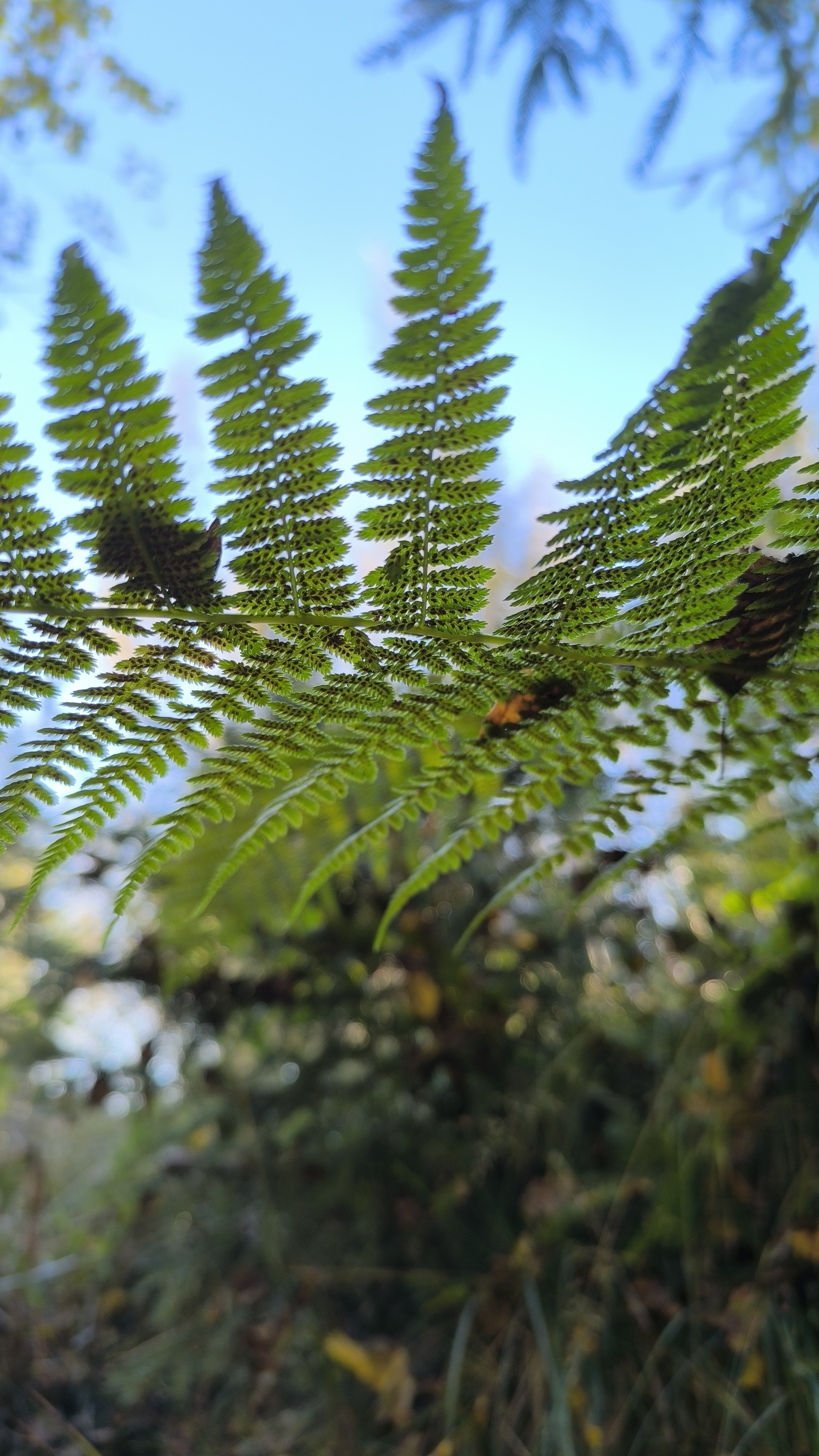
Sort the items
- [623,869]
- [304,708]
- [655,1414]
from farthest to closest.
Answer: [655,1414] < [623,869] < [304,708]

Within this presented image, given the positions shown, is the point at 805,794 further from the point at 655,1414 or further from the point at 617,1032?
the point at 655,1414

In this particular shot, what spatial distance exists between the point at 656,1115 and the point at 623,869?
780 mm

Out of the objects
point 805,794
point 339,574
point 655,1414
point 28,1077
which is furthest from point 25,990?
point 805,794

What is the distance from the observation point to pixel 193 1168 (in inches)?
62.9

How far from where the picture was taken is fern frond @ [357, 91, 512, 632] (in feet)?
1.63

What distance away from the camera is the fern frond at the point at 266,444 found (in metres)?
0.51

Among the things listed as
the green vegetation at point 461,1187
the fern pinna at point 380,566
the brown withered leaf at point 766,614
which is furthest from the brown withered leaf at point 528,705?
the green vegetation at point 461,1187

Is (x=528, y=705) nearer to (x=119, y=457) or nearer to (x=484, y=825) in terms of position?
(x=484, y=825)

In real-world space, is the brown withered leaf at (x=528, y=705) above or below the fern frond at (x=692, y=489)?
below

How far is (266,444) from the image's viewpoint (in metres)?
0.54

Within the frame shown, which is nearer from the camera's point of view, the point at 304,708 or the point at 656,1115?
the point at 304,708

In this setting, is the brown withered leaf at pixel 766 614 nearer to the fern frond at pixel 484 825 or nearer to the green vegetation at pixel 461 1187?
the fern frond at pixel 484 825

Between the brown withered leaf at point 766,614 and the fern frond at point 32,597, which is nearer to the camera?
the fern frond at point 32,597

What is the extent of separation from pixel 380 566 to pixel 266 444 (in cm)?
13
